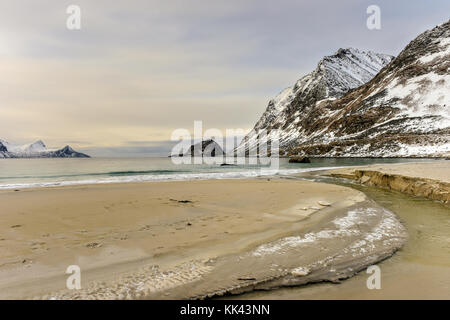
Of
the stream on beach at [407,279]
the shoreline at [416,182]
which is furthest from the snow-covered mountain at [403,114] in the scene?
the stream on beach at [407,279]

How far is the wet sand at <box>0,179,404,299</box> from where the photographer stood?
13.7ft

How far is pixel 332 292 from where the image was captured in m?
3.94

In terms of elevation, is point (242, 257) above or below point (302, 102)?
below

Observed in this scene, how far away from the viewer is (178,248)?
5.87 m

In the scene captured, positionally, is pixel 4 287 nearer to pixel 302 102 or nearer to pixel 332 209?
pixel 332 209

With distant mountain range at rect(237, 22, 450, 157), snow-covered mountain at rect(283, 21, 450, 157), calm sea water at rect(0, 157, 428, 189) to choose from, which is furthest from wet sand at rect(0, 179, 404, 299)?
distant mountain range at rect(237, 22, 450, 157)

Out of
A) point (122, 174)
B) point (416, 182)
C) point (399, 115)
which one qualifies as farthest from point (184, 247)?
point (399, 115)

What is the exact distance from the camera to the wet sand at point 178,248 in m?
4.17

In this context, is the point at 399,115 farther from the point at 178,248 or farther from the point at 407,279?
the point at 178,248

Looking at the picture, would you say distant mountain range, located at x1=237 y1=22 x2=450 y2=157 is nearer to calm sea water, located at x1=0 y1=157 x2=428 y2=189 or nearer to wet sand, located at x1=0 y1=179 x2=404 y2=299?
calm sea water, located at x1=0 y1=157 x2=428 y2=189

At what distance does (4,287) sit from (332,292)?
5.55 m

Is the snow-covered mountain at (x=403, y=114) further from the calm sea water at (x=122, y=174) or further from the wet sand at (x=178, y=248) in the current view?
the wet sand at (x=178, y=248)

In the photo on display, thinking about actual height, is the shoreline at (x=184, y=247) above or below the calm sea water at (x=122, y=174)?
above
